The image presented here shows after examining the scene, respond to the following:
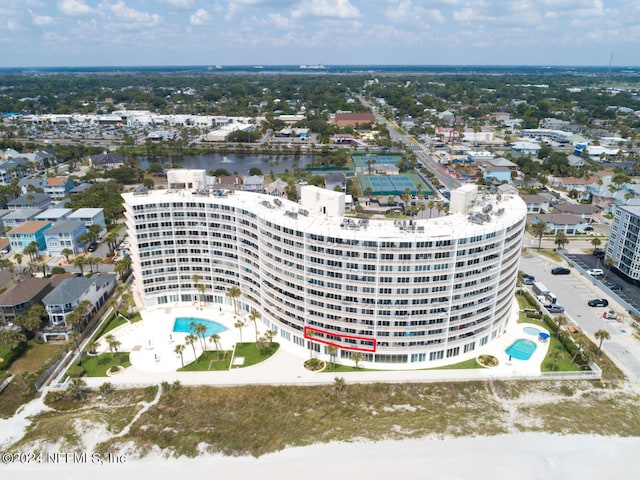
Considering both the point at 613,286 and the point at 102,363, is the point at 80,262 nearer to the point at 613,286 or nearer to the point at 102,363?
the point at 102,363

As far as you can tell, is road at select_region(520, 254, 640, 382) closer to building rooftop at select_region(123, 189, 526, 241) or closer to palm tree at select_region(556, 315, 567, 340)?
palm tree at select_region(556, 315, 567, 340)

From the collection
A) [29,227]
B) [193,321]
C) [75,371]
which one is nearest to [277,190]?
[29,227]

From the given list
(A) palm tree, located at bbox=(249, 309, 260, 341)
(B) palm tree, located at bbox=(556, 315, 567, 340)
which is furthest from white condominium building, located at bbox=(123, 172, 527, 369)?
(B) palm tree, located at bbox=(556, 315, 567, 340)

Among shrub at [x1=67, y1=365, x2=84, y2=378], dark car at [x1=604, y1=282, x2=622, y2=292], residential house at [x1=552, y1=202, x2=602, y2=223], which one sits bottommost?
shrub at [x1=67, y1=365, x2=84, y2=378]

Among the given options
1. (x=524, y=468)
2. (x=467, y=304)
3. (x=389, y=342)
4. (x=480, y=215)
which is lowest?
(x=524, y=468)

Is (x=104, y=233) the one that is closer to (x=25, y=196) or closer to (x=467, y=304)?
(x=25, y=196)

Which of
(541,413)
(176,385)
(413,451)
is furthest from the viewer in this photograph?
(176,385)

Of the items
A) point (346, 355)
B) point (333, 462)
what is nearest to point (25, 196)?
point (346, 355)
